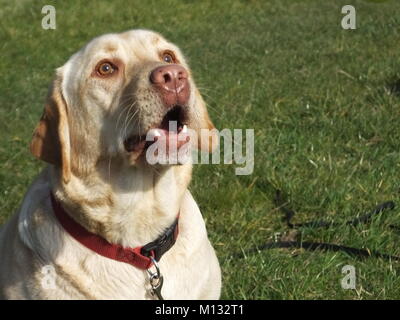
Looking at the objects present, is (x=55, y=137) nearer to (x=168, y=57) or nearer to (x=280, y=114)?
(x=168, y=57)

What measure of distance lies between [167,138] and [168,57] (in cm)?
55

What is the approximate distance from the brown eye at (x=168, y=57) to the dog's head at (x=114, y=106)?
5cm

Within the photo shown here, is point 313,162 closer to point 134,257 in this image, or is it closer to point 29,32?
point 134,257

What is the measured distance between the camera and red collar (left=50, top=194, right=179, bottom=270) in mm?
3018

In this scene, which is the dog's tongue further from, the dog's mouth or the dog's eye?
the dog's eye

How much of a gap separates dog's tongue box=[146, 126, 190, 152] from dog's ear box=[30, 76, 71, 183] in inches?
15.2

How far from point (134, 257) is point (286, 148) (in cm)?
238

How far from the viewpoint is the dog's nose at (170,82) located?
9.20 ft

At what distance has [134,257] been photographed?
3.05 metres

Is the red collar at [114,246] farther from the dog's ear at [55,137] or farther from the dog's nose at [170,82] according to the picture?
the dog's nose at [170,82]

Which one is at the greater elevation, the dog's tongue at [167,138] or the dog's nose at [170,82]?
the dog's nose at [170,82]

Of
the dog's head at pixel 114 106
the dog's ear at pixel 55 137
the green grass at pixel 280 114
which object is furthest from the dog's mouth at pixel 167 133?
the green grass at pixel 280 114

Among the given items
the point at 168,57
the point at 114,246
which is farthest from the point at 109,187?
the point at 168,57

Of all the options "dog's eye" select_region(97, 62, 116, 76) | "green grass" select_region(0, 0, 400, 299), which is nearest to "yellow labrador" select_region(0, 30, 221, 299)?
"dog's eye" select_region(97, 62, 116, 76)
